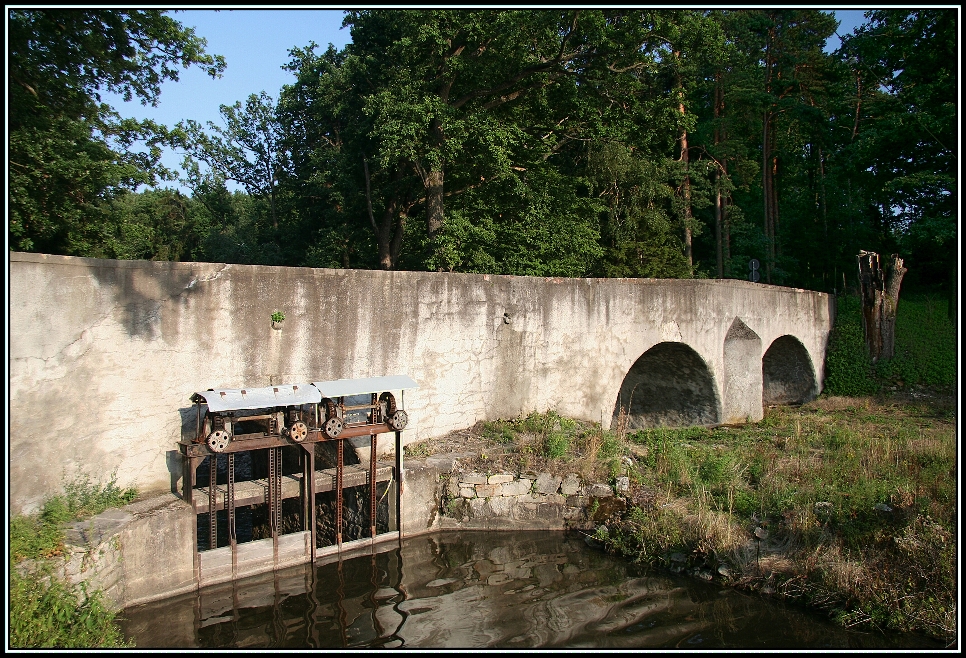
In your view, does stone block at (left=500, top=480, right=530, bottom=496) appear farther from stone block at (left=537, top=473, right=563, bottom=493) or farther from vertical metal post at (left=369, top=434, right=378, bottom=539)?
vertical metal post at (left=369, top=434, right=378, bottom=539)

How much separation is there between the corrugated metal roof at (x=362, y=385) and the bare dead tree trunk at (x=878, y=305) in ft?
51.1

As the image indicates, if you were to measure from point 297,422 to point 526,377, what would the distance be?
4.55 m

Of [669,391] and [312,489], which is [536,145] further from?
[312,489]

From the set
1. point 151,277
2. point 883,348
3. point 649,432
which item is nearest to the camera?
point 151,277

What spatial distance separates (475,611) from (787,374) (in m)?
14.7

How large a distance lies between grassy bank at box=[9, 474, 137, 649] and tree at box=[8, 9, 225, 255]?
5357 mm

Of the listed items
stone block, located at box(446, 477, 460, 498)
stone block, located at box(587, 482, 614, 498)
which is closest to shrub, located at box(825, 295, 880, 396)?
stone block, located at box(587, 482, 614, 498)

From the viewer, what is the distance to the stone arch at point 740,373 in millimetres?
15055

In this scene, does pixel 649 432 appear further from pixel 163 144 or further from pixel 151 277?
pixel 163 144

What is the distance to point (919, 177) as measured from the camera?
20.0 meters

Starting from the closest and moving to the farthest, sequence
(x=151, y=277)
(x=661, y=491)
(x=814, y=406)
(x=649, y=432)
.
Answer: (x=151, y=277), (x=661, y=491), (x=649, y=432), (x=814, y=406)

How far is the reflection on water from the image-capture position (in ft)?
23.1

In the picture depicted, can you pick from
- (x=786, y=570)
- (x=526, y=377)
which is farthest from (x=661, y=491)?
(x=526, y=377)

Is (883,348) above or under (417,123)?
under
